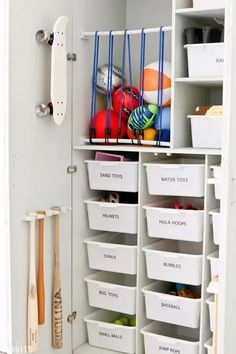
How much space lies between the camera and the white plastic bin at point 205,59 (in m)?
2.62

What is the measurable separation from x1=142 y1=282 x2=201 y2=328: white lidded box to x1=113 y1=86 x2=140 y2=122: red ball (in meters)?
0.86

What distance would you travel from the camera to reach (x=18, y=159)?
8.37 ft

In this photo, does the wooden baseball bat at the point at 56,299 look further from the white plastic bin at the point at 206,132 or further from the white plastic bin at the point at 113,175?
the white plastic bin at the point at 206,132

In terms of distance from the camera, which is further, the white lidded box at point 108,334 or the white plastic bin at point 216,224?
the white lidded box at point 108,334

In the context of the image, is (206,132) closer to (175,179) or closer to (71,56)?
(175,179)

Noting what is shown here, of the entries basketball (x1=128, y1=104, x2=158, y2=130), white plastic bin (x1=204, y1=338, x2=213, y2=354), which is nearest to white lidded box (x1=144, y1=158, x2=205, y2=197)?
basketball (x1=128, y1=104, x2=158, y2=130)

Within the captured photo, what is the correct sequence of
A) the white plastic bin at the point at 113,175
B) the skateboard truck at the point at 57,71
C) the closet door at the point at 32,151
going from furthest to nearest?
the white plastic bin at the point at 113,175, the skateboard truck at the point at 57,71, the closet door at the point at 32,151

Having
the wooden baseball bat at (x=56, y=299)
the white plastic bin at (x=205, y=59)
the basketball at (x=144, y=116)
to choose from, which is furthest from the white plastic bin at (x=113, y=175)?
the white plastic bin at (x=205, y=59)

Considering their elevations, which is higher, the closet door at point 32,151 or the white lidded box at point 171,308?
the closet door at point 32,151

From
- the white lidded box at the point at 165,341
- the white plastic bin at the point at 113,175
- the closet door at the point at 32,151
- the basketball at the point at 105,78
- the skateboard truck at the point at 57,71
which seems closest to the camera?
the closet door at the point at 32,151

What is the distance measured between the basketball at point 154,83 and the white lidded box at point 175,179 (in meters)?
0.31

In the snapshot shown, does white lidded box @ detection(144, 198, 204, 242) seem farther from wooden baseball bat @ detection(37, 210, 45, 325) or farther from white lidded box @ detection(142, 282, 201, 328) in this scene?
wooden baseball bat @ detection(37, 210, 45, 325)
